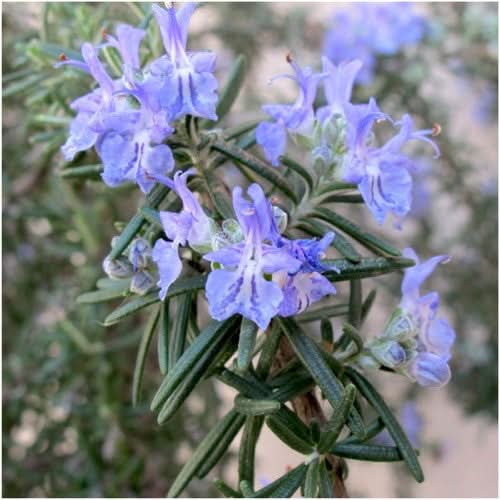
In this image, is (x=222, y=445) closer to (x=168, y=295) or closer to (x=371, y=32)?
(x=168, y=295)

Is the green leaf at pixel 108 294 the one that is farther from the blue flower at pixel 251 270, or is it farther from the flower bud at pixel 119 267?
the blue flower at pixel 251 270

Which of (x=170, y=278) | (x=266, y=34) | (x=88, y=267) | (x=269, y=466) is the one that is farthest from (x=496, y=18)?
(x=269, y=466)

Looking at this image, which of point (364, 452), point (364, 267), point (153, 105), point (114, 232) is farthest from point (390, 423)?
point (114, 232)

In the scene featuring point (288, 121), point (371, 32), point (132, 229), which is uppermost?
point (371, 32)

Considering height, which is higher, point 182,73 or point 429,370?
point 182,73

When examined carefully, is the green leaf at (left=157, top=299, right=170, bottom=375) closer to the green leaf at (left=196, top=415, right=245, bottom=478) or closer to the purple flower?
the green leaf at (left=196, top=415, right=245, bottom=478)

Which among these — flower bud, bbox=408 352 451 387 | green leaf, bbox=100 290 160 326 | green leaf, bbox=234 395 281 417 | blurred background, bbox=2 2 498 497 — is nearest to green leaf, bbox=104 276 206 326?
green leaf, bbox=100 290 160 326
